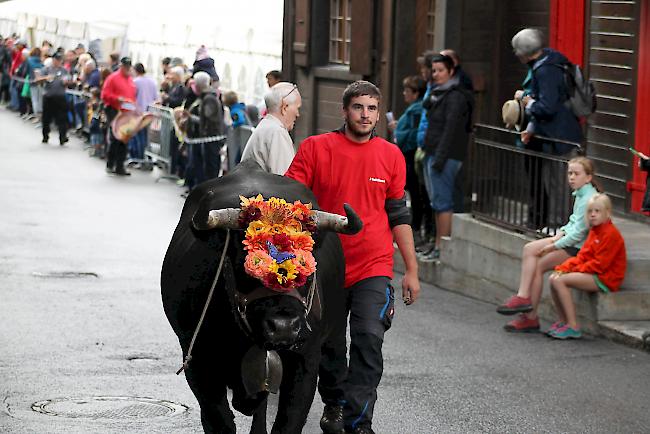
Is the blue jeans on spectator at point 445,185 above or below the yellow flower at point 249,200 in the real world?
below

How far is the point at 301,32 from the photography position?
81.6ft

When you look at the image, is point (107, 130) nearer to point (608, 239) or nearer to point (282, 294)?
point (608, 239)

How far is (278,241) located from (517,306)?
20.6 feet

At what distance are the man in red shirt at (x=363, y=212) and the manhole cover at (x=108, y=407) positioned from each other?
1.41 meters

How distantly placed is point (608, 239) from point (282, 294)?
6.20m

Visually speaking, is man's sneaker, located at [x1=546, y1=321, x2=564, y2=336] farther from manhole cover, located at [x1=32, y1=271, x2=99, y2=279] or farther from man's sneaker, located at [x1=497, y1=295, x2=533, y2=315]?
manhole cover, located at [x1=32, y1=271, x2=99, y2=279]

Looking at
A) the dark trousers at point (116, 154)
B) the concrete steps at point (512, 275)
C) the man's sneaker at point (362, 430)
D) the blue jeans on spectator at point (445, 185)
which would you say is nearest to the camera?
the man's sneaker at point (362, 430)

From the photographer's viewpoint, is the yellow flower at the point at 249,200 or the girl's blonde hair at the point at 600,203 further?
the girl's blonde hair at the point at 600,203

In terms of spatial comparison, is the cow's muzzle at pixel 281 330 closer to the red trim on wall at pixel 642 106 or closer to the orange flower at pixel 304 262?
the orange flower at pixel 304 262

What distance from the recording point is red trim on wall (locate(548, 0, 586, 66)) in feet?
58.2

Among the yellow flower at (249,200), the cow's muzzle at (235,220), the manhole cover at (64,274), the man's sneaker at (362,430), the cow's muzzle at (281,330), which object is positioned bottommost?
the manhole cover at (64,274)

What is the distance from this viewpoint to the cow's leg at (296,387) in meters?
8.00

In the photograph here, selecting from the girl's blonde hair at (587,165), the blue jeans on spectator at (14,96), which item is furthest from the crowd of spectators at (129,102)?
the girl's blonde hair at (587,165)

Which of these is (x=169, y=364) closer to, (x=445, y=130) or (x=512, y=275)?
(x=512, y=275)
